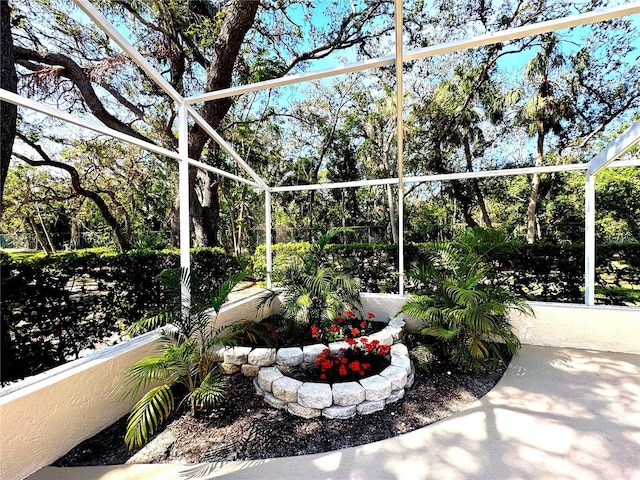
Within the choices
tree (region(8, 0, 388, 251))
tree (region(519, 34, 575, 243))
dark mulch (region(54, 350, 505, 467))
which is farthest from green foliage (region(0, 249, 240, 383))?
tree (region(519, 34, 575, 243))

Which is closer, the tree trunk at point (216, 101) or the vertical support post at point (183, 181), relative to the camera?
the vertical support post at point (183, 181)

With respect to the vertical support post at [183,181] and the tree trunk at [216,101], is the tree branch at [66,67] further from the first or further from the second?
the vertical support post at [183,181]

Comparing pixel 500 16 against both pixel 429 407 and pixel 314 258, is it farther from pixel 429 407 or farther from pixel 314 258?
pixel 429 407

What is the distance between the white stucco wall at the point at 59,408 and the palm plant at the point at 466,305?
2791 millimetres

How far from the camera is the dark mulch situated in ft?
6.06

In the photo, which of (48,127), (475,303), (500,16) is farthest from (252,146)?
(475,303)

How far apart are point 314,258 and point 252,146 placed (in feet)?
19.2

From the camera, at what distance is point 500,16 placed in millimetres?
5000

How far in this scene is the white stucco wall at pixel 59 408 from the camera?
164 centimetres

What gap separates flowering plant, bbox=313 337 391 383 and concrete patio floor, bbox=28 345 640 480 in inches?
26.1

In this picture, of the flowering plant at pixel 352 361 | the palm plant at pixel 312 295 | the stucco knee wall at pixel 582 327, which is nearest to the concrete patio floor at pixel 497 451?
the flowering plant at pixel 352 361

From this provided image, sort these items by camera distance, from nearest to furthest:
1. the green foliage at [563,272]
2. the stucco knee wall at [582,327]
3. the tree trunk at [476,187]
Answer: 1. the stucco knee wall at [582,327]
2. the green foliage at [563,272]
3. the tree trunk at [476,187]

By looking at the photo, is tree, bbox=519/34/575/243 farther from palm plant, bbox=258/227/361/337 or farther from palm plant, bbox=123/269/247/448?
palm plant, bbox=123/269/247/448

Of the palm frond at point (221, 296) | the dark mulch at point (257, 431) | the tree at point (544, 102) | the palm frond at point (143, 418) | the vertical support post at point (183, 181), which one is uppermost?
the tree at point (544, 102)
